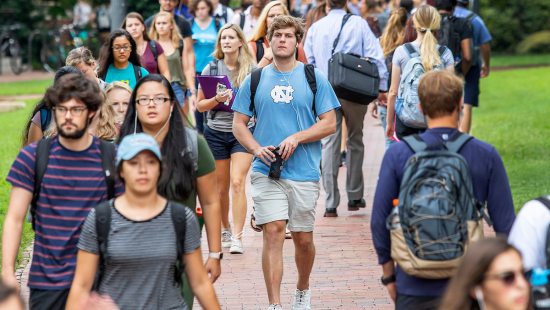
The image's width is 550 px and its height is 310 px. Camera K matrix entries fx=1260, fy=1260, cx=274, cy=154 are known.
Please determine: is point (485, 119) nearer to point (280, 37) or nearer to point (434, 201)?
point (280, 37)

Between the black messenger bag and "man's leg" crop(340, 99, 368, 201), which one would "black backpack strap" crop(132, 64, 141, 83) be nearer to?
the black messenger bag

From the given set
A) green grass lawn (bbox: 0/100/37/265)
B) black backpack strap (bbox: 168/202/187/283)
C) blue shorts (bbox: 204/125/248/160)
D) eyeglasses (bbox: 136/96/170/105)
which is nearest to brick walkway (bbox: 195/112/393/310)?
blue shorts (bbox: 204/125/248/160)

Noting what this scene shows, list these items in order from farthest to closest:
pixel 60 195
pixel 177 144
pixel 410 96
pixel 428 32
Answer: pixel 428 32 → pixel 410 96 → pixel 177 144 → pixel 60 195

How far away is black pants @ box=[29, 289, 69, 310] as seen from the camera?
5.69 meters

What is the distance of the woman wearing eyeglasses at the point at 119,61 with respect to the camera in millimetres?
9922

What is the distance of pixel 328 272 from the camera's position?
9.66 m

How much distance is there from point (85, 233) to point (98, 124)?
1.86 m

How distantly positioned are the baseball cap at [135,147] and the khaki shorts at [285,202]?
2.94 meters

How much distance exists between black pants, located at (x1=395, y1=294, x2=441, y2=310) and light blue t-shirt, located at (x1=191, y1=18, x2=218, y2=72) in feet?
30.6

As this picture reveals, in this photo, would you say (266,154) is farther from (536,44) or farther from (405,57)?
(536,44)

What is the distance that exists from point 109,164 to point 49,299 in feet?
2.19

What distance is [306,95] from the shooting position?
812 cm

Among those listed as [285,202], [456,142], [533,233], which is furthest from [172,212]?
[285,202]

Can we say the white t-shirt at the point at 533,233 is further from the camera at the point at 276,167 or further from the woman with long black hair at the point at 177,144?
the camera at the point at 276,167
